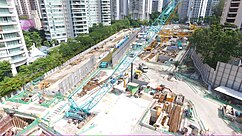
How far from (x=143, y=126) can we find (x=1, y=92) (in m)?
21.8

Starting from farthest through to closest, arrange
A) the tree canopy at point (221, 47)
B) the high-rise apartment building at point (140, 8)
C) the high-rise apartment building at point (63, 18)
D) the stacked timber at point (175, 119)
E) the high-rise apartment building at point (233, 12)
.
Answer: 1. the high-rise apartment building at point (140, 8)
2. the high-rise apartment building at point (63, 18)
3. the high-rise apartment building at point (233, 12)
4. the tree canopy at point (221, 47)
5. the stacked timber at point (175, 119)

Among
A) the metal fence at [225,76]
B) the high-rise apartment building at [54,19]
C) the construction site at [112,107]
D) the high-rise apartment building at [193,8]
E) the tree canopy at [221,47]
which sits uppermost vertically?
the high-rise apartment building at [193,8]

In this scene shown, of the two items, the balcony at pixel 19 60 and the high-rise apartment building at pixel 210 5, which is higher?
the high-rise apartment building at pixel 210 5

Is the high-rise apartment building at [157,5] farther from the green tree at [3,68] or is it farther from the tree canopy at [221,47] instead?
the green tree at [3,68]

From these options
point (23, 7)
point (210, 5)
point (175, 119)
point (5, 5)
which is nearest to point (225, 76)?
point (175, 119)

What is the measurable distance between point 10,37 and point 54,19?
1000 inches

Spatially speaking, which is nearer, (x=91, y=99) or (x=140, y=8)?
(x=91, y=99)

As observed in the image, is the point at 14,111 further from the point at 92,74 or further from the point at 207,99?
the point at 207,99

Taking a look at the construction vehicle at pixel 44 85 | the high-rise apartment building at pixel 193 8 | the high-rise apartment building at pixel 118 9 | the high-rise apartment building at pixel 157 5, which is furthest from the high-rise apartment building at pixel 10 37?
the high-rise apartment building at pixel 157 5

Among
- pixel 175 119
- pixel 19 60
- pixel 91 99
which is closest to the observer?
pixel 175 119

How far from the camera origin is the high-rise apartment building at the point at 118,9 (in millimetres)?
107275

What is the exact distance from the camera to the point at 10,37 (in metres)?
30.5

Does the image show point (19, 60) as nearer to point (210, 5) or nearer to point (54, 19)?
point (54, 19)

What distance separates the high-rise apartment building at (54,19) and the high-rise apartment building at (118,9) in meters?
59.2
